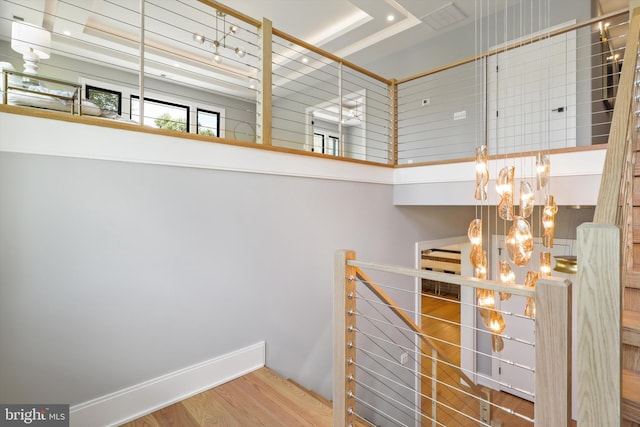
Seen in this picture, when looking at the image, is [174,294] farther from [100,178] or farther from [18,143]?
[18,143]

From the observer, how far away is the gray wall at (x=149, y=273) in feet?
5.41

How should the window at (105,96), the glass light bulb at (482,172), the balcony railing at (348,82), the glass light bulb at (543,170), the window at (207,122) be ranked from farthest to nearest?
the window at (207,122) < the window at (105,96) < the balcony railing at (348,82) < the glass light bulb at (482,172) < the glass light bulb at (543,170)

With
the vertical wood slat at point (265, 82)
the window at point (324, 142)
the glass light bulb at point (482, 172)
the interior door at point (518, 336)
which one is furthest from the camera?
the window at point (324, 142)

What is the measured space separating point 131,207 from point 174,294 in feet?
2.02

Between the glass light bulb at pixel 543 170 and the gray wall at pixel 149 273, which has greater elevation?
the glass light bulb at pixel 543 170

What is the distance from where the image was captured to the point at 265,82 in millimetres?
2512

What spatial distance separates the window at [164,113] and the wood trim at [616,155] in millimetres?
6579

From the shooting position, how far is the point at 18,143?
5.28 ft

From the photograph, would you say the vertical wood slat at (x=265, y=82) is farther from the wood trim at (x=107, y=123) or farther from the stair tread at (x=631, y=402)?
the stair tread at (x=631, y=402)

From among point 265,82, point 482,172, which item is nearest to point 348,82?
point 265,82

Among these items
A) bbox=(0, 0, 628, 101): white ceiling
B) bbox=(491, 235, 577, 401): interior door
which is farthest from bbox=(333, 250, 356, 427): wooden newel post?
bbox=(0, 0, 628, 101): white ceiling

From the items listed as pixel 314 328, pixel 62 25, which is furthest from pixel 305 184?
pixel 62 25

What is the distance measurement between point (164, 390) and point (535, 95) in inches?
187

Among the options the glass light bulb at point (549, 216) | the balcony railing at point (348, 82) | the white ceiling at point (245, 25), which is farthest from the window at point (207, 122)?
the glass light bulb at point (549, 216)
